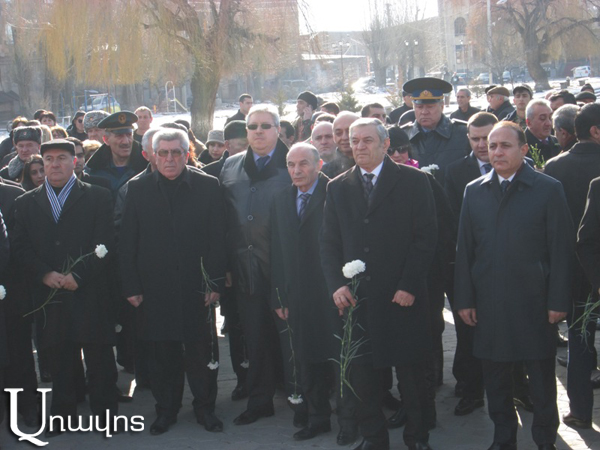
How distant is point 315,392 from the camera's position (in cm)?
597

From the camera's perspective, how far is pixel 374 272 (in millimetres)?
5312

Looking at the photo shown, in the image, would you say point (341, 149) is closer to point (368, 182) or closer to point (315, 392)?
point (368, 182)

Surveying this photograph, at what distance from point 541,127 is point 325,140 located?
2.28 metres

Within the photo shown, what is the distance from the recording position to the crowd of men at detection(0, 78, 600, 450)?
519 centimetres

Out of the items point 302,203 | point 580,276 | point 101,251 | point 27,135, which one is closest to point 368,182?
point 302,203

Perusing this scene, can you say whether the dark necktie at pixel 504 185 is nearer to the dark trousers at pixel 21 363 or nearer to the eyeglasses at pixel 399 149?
the eyeglasses at pixel 399 149

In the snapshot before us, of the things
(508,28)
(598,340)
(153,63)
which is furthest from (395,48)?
(598,340)

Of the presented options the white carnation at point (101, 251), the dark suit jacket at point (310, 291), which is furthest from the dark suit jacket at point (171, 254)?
the dark suit jacket at point (310, 291)

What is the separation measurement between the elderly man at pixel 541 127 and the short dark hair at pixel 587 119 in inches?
81.6

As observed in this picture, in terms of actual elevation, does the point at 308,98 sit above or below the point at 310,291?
above

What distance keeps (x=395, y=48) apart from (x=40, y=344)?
67301 mm

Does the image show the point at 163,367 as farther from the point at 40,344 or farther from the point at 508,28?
the point at 508,28

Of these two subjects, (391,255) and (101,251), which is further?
(101,251)

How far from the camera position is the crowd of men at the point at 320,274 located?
5.19 metres
